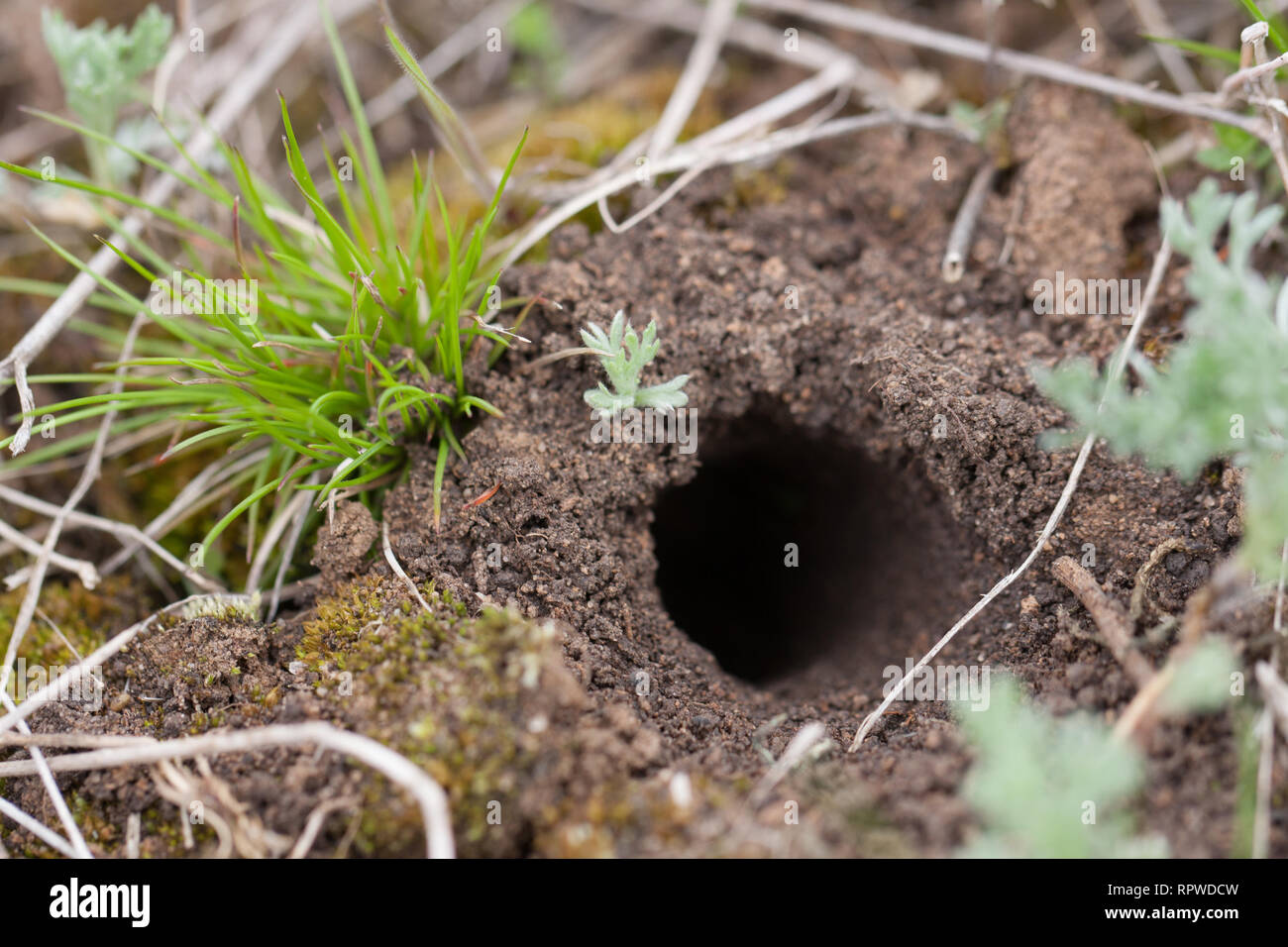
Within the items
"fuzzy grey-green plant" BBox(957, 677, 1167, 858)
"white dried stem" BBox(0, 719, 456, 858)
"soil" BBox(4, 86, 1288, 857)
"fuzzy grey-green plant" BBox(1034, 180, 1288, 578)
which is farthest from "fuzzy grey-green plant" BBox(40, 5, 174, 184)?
"fuzzy grey-green plant" BBox(957, 677, 1167, 858)

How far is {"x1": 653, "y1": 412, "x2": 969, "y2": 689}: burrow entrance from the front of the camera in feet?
9.66

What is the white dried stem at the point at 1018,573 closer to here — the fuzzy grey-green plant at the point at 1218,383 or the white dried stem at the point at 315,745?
the fuzzy grey-green plant at the point at 1218,383

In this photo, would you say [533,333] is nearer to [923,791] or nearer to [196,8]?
[923,791]

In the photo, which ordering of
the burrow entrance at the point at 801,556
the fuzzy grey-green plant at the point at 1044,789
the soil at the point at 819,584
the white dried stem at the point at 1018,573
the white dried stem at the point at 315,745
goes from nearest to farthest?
the fuzzy grey-green plant at the point at 1044,789 < the white dried stem at the point at 315,745 < the soil at the point at 819,584 < the white dried stem at the point at 1018,573 < the burrow entrance at the point at 801,556

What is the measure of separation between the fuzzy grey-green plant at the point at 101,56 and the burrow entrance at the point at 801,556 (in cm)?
230

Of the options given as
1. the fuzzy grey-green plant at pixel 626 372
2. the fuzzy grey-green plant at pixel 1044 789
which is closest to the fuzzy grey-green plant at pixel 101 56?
the fuzzy grey-green plant at pixel 626 372

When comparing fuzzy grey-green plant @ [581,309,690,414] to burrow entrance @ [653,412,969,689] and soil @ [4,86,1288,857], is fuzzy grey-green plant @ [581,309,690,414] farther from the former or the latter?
burrow entrance @ [653,412,969,689]

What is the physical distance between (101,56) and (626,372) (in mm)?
2166


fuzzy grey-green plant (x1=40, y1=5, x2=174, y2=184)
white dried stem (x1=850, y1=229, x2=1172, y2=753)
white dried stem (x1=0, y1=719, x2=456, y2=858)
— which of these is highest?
fuzzy grey-green plant (x1=40, y1=5, x2=174, y2=184)

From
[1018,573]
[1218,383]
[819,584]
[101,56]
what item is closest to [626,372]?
[1018,573]

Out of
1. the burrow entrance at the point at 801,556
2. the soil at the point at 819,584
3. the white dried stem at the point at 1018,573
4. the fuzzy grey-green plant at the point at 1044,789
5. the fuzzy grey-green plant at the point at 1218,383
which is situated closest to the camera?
the fuzzy grey-green plant at the point at 1044,789

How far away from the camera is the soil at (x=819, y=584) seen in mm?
1927

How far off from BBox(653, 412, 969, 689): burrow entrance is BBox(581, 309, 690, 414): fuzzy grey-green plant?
0.65 meters

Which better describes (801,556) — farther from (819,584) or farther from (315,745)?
(315,745)
